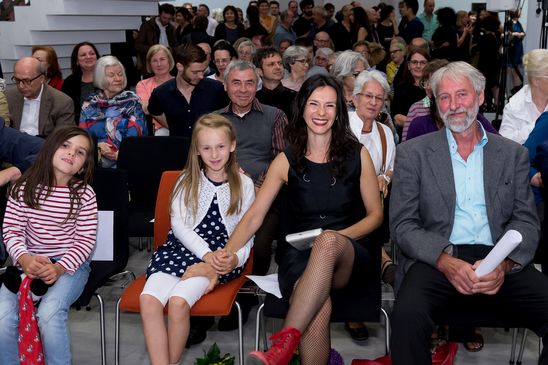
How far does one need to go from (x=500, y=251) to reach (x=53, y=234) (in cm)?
177

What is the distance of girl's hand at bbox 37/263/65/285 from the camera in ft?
9.70

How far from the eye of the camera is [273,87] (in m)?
5.49

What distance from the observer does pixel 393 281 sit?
3.34 m

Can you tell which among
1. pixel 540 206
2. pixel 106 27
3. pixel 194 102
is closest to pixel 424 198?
pixel 540 206

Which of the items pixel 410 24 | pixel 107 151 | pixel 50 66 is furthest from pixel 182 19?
pixel 107 151

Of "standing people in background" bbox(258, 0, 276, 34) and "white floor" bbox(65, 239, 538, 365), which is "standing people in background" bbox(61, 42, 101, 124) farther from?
"standing people in background" bbox(258, 0, 276, 34)

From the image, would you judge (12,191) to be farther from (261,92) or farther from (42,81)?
(261,92)

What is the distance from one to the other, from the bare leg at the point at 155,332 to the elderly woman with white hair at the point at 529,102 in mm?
2337

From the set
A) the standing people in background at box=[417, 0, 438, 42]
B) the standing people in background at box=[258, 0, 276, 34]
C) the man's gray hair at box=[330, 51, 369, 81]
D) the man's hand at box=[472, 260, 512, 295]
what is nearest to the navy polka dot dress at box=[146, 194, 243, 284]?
the man's hand at box=[472, 260, 512, 295]

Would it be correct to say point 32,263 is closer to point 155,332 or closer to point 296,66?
point 155,332

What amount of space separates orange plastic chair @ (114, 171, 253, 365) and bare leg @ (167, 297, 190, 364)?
6 centimetres

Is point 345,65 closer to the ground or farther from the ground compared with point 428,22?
closer to the ground

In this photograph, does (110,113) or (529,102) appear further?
(110,113)

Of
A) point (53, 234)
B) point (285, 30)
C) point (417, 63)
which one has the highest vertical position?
point (285, 30)
